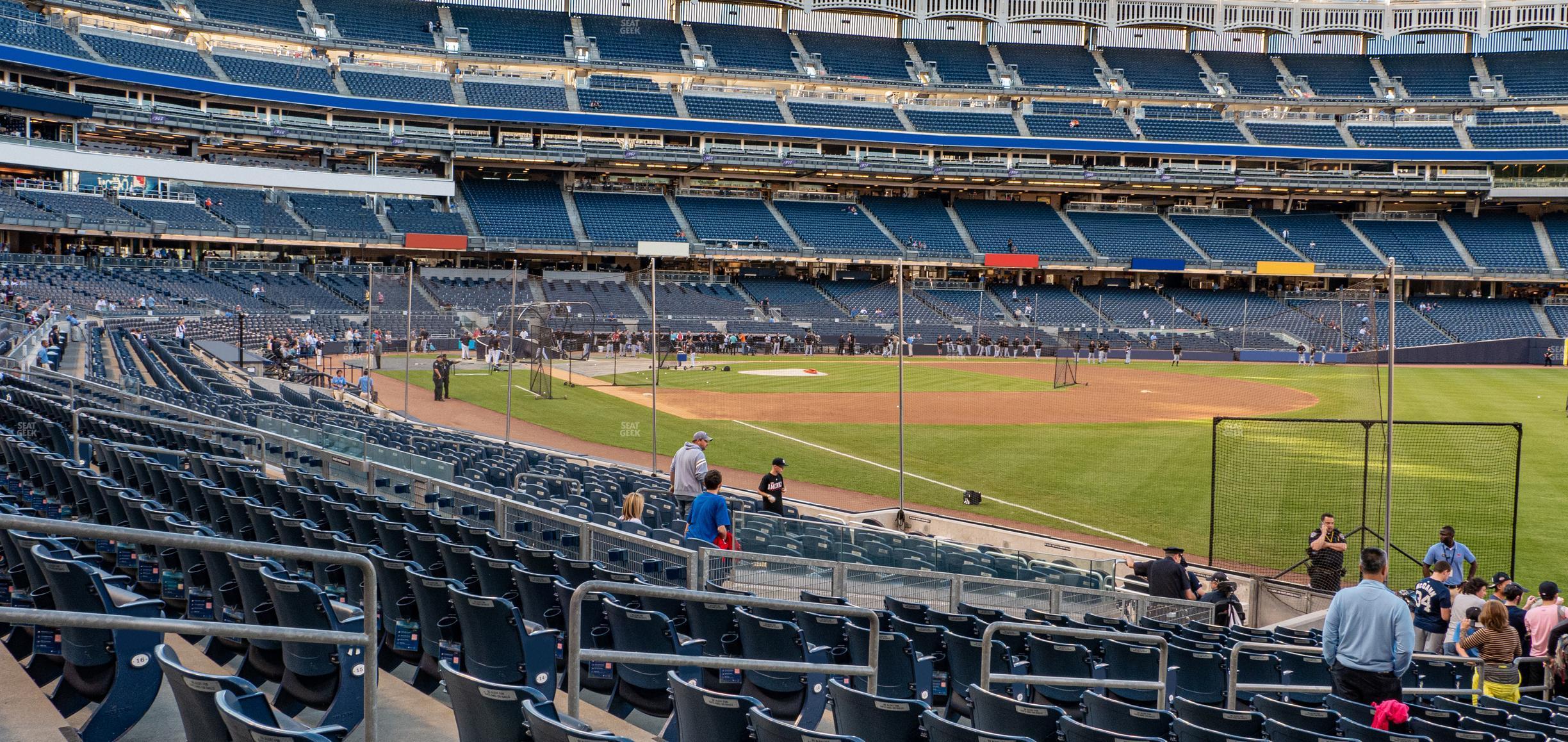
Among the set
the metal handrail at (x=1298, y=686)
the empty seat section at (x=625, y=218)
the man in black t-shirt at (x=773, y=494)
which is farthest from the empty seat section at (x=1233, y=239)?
the metal handrail at (x=1298, y=686)

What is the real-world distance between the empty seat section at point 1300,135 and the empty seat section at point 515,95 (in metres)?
48.3

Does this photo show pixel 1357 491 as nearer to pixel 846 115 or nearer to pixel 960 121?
pixel 960 121

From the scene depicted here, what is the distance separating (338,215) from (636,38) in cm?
2486

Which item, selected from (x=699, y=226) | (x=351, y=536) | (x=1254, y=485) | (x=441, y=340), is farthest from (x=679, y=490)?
(x=699, y=226)

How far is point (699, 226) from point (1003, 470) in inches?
1980

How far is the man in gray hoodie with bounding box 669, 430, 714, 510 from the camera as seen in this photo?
1552cm

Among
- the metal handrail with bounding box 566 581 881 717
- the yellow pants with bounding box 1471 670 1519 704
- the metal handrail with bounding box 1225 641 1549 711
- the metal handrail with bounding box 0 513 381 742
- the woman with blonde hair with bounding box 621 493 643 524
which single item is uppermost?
the metal handrail with bounding box 0 513 381 742

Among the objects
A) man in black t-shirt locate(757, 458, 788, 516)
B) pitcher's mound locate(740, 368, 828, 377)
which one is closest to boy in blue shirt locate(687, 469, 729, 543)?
man in black t-shirt locate(757, 458, 788, 516)

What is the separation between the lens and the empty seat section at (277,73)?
66.0 metres

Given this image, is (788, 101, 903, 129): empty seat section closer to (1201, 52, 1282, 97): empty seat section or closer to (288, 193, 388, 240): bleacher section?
(1201, 52, 1282, 97): empty seat section

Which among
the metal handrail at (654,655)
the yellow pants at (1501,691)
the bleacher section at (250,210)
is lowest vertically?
the yellow pants at (1501,691)

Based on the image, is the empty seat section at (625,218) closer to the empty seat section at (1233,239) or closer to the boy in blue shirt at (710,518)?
the empty seat section at (1233,239)

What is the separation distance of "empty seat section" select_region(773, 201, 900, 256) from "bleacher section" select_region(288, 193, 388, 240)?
26618 mm

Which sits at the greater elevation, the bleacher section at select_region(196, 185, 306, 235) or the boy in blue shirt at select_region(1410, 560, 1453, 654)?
the bleacher section at select_region(196, 185, 306, 235)
